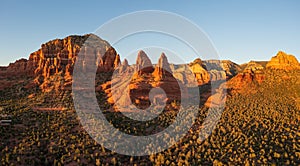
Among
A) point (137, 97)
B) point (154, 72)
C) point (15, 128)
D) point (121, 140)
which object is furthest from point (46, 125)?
point (154, 72)

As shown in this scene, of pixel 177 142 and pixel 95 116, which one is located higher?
pixel 95 116

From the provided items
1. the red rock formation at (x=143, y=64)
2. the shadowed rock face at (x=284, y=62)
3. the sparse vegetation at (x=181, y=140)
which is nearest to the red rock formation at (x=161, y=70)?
the red rock formation at (x=143, y=64)

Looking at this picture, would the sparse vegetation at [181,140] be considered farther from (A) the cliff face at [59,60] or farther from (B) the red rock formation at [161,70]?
(A) the cliff face at [59,60]

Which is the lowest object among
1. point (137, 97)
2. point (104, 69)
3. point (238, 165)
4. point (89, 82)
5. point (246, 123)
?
point (238, 165)

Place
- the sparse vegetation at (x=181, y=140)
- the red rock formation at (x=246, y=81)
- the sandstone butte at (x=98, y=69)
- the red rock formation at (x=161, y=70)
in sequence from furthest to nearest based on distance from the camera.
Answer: the red rock formation at (x=246, y=81) < the red rock formation at (x=161, y=70) < the sandstone butte at (x=98, y=69) < the sparse vegetation at (x=181, y=140)

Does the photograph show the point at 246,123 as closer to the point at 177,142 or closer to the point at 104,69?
the point at 177,142

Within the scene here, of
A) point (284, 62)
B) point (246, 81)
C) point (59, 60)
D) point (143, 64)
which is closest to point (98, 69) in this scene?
point (59, 60)

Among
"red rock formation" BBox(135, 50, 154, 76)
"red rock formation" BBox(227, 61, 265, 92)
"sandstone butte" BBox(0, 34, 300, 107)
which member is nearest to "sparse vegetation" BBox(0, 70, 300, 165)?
"red rock formation" BBox(227, 61, 265, 92)

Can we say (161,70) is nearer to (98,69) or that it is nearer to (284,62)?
(98,69)
